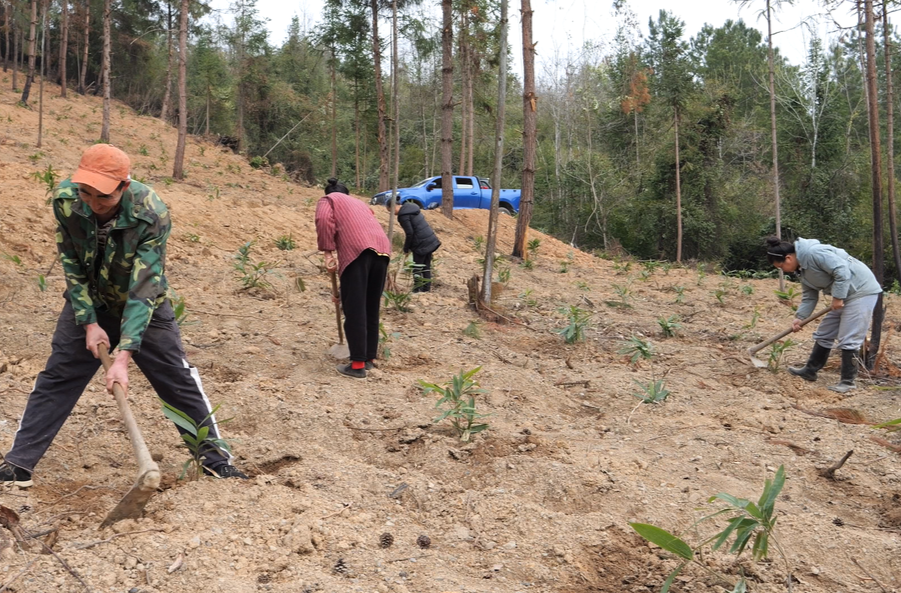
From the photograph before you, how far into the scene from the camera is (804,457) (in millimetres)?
4164

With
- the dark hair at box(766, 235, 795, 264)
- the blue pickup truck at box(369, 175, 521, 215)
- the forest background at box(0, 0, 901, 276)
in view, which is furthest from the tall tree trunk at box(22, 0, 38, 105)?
the dark hair at box(766, 235, 795, 264)

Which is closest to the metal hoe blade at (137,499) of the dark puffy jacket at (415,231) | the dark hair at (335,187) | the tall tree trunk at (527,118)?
the dark hair at (335,187)

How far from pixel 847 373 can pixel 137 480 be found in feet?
17.8

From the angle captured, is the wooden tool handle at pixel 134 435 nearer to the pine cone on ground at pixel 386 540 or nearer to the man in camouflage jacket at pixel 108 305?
the man in camouflage jacket at pixel 108 305

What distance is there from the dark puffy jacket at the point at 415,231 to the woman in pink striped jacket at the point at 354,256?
372 cm

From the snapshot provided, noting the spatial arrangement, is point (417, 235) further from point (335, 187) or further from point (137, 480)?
point (137, 480)

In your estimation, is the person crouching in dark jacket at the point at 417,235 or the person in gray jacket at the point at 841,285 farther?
the person crouching in dark jacket at the point at 417,235

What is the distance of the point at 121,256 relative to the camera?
3023mm

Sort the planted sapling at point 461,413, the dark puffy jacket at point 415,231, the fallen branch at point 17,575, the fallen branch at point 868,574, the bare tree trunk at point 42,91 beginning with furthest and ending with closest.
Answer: the bare tree trunk at point 42,91 < the dark puffy jacket at point 415,231 < the planted sapling at point 461,413 < the fallen branch at point 868,574 < the fallen branch at point 17,575

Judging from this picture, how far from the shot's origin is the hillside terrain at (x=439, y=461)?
8.80 feet

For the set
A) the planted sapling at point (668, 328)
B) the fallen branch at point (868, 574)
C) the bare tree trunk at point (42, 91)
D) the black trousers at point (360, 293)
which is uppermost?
the bare tree trunk at point (42, 91)

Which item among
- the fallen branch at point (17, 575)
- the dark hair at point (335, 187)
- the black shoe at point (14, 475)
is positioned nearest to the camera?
the fallen branch at point (17, 575)

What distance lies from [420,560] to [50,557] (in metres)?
1.21

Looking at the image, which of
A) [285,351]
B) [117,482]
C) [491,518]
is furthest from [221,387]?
[491,518]
